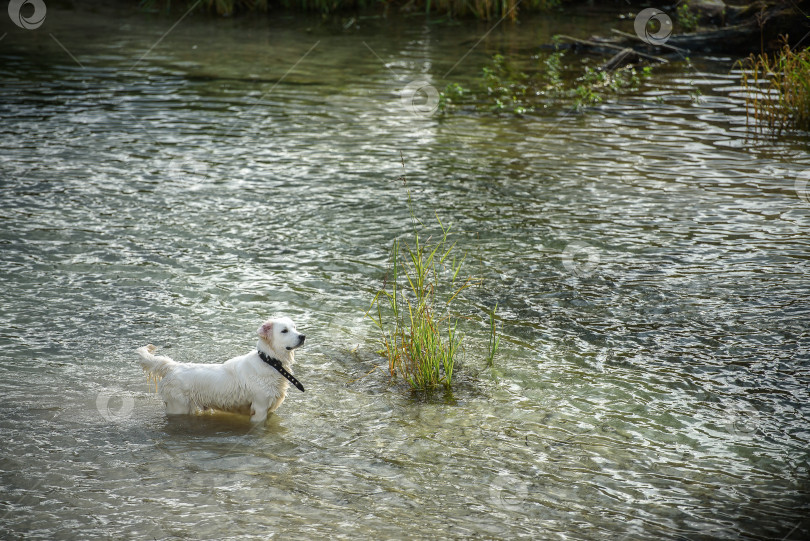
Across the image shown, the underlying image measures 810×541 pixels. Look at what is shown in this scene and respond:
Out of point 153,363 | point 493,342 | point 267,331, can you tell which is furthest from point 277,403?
point 493,342

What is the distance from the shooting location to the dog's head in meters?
4.86

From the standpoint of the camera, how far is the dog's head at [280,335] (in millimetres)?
4855

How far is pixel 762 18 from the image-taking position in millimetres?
16234

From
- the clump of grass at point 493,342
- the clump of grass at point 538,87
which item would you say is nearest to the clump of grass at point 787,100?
the clump of grass at point 538,87

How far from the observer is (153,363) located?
201 inches

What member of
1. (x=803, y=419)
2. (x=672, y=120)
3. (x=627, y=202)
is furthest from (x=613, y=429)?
Answer: (x=672, y=120)

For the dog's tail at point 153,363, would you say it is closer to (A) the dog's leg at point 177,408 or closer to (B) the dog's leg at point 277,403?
(A) the dog's leg at point 177,408

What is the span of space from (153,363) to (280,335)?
89cm

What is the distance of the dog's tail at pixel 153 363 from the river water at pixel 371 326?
346mm

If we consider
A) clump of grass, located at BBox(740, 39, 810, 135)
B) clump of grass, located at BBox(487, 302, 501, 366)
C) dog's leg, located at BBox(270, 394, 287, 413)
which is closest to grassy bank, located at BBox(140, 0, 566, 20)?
clump of grass, located at BBox(740, 39, 810, 135)

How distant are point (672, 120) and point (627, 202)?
3.80 m

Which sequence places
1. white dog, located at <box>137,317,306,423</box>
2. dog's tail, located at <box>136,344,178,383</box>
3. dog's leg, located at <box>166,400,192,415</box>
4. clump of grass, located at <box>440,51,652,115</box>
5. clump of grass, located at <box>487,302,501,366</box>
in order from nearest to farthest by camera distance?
1. white dog, located at <box>137,317,306,423</box>
2. dog's tail, located at <box>136,344,178,383</box>
3. dog's leg, located at <box>166,400,192,415</box>
4. clump of grass, located at <box>487,302,501,366</box>
5. clump of grass, located at <box>440,51,652,115</box>

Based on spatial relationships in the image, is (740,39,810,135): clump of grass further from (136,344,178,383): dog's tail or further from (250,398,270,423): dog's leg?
(136,344,178,383): dog's tail

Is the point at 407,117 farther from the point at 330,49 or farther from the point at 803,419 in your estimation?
the point at 803,419
